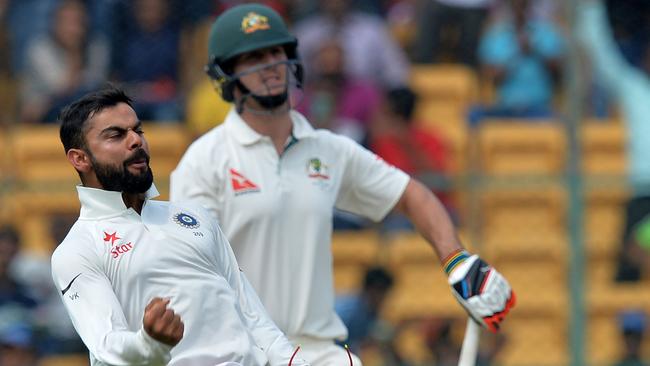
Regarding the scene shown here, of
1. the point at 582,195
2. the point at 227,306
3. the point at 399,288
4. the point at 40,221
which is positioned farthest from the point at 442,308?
the point at 227,306

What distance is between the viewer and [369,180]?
6.22m

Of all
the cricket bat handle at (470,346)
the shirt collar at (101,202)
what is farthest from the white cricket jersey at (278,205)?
the shirt collar at (101,202)

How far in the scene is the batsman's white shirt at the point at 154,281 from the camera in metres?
4.50

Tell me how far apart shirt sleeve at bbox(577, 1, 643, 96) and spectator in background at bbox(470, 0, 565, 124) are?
26 cm

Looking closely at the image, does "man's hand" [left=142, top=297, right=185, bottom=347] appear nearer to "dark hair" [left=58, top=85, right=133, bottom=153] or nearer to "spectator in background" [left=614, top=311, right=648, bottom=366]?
"dark hair" [left=58, top=85, right=133, bottom=153]

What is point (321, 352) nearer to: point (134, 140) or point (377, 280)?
point (134, 140)

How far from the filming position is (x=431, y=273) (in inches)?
395

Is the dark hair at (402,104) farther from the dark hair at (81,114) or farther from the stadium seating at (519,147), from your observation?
the dark hair at (81,114)

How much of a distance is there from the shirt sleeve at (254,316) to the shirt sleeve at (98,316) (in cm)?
50

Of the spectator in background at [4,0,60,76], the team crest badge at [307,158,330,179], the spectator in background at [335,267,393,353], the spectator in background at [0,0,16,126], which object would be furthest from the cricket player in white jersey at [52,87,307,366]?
the spectator in background at [4,0,60,76]

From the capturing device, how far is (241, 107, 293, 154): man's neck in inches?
240

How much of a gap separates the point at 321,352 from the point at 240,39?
55.4 inches

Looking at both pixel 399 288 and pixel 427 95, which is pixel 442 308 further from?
pixel 427 95

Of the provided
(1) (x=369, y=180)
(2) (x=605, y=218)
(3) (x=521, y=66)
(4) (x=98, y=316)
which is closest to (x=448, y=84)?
(3) (x=521, y=66)
